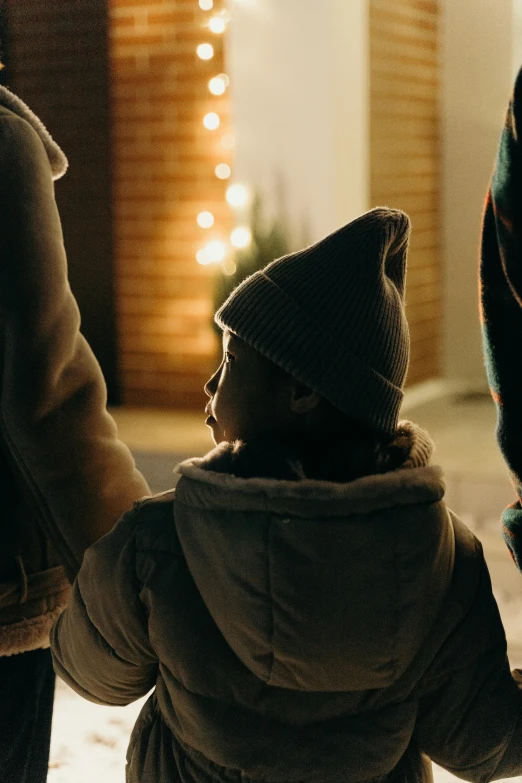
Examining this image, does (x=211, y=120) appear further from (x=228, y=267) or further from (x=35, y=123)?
(x=35, y=123)

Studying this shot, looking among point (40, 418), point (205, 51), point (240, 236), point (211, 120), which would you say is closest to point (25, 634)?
point (40, 418)

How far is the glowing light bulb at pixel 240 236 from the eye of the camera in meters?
6.72

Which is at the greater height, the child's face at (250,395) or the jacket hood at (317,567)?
the child's face at (250,395)

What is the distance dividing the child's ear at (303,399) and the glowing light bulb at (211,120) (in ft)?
21.2

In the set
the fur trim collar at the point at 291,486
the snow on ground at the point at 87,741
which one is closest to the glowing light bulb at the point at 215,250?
the snow on ground at the point at 87,741

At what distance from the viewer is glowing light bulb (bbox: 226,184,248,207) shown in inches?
269

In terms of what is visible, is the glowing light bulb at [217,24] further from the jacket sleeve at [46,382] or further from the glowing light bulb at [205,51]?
the jacket sleeve at [46,382]

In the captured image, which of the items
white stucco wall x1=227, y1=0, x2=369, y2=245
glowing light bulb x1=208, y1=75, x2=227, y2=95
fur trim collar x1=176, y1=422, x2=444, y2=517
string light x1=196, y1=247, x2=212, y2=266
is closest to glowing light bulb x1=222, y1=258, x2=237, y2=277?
white stucco wall x1=227, y1=0, x2=369, y2=245

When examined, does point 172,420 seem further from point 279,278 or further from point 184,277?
point 279,278

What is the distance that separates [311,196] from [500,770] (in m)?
5.48

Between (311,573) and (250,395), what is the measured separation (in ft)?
0.74

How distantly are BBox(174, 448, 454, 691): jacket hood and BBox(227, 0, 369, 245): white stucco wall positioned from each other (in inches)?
214

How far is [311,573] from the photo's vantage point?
1.17 meters

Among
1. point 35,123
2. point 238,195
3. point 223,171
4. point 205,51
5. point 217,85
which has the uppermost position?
point 205,51
